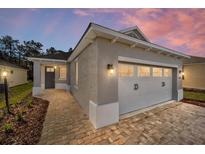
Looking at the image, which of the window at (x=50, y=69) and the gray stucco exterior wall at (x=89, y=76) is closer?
the gray stucco exterior wall at (x=89, y=76)

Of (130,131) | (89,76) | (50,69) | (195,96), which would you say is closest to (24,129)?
(89,76)

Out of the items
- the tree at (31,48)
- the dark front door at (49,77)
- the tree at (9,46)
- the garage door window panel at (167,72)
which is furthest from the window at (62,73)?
the tree at (9,46)

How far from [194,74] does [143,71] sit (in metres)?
10.8

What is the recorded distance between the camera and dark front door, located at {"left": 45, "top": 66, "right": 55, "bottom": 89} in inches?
445

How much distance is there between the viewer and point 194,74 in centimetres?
1182

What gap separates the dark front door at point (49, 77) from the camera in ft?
37.1

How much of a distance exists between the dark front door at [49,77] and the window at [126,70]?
30.9ft

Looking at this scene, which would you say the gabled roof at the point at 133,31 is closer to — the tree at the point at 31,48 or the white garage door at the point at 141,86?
the white garage door at the point at 141,86

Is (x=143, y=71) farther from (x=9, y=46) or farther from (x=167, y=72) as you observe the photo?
(x=9, y=46)

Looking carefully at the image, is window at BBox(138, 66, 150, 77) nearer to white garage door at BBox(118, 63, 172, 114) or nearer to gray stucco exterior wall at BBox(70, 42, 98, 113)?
white garage door at BBox(118, 63, 172, 114)
